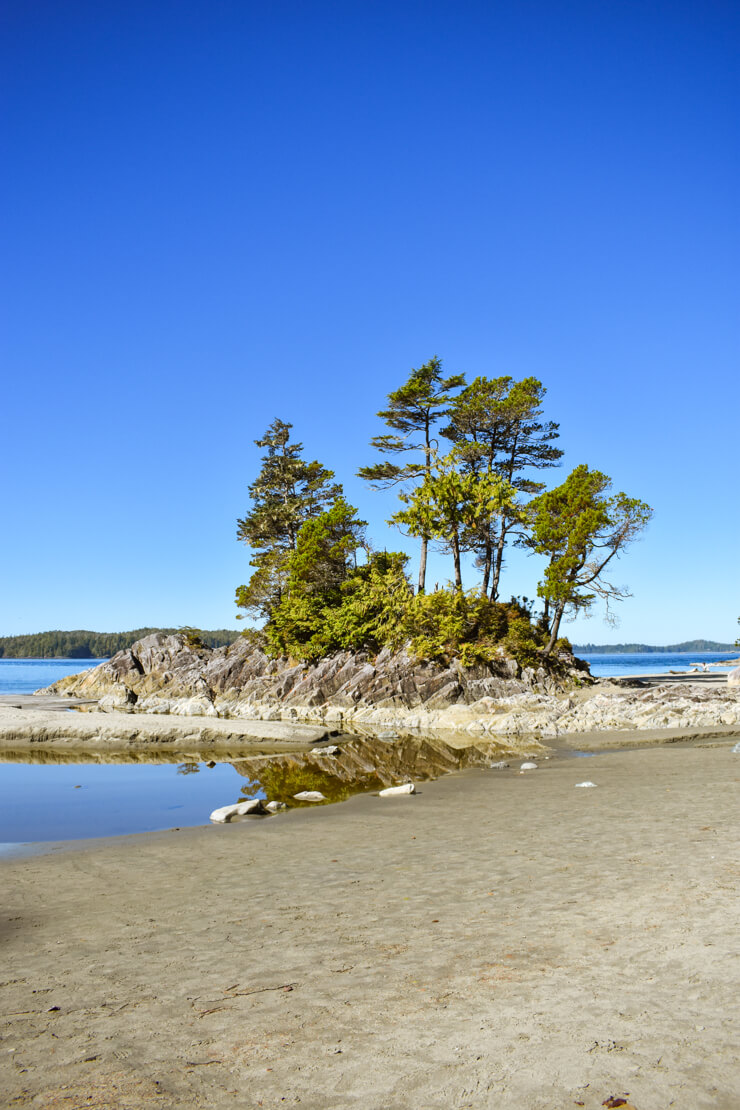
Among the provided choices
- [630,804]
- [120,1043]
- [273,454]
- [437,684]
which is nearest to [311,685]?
[437,684]

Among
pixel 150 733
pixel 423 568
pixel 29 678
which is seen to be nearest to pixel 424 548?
pixel 423 568

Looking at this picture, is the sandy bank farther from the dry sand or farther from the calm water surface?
the dry sand

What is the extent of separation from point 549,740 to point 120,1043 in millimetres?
22323

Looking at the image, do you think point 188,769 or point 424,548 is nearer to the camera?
point 188,769

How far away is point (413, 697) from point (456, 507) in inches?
444

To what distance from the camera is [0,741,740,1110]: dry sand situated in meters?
3.46

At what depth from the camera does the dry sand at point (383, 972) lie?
3.46 metres

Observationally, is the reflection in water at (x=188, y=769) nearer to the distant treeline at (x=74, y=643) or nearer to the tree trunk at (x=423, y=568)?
the tree trunk at (x=423, y=568)

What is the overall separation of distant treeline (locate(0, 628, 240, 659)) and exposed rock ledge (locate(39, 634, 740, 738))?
105833mm

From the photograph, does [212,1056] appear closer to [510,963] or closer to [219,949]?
[219,949]

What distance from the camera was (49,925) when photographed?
6.35 m

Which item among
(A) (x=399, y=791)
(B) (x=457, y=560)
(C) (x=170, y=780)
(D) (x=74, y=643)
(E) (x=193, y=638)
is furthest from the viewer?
(D) (x=74, y=643)

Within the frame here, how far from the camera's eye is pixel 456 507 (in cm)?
3922

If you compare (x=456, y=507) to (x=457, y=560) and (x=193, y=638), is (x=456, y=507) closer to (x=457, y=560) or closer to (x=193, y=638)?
(x=457, y=560)
